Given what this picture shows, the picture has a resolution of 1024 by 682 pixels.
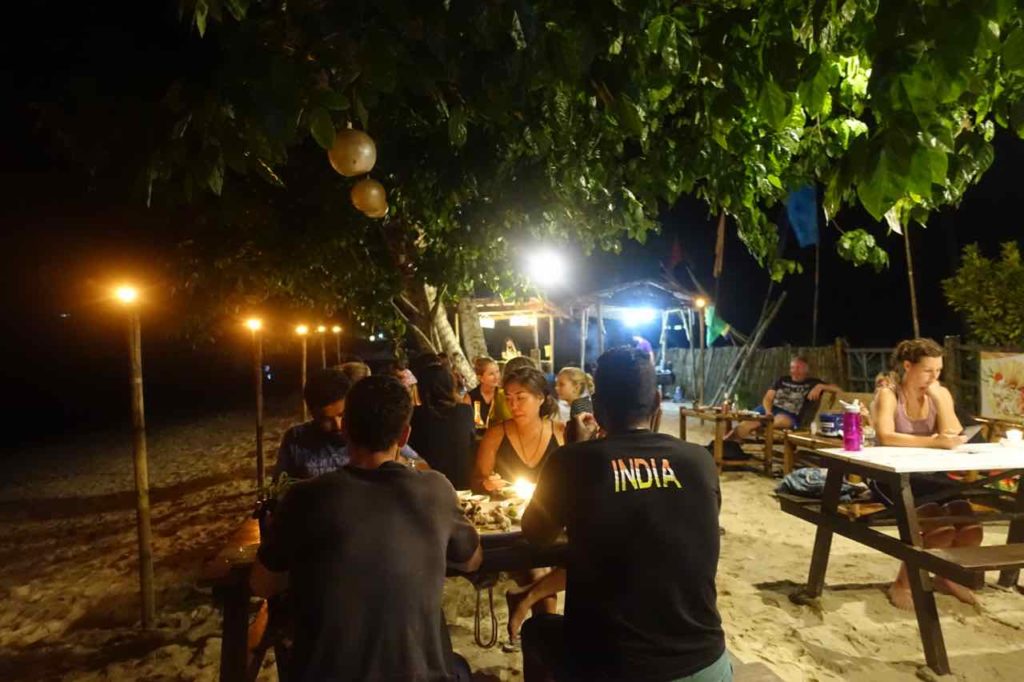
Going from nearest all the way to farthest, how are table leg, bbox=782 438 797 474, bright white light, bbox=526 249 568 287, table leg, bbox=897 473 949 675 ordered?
1. table leg, bbox=897 473 949 675
2. table leg, bbox=782 438 797 474
3. bright white light, bbox=526 249 568 287

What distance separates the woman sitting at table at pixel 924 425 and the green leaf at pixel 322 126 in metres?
4.61

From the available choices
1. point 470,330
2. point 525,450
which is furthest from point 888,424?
point 470,330

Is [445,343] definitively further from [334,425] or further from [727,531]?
[334,425]

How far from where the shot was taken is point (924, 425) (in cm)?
505

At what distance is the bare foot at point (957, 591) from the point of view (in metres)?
4.64

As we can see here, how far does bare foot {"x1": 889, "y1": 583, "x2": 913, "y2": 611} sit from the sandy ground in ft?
0.24

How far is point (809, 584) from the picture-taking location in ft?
16.0

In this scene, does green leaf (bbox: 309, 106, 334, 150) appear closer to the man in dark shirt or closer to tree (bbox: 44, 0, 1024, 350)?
tree (bbox: 44, 0, 1024, 350)

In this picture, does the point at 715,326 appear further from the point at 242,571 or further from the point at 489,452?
the point at 242,571

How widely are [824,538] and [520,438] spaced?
2.48 metres

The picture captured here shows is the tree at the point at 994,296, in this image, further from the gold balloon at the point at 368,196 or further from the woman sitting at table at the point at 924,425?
the gold balloon at the point at 368,196

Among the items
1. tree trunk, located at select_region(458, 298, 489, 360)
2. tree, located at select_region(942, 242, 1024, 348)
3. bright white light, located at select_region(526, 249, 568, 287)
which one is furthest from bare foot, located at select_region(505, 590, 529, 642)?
tree trunk, located at select_region(458, 298, 489, 360)

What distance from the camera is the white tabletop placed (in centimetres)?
389

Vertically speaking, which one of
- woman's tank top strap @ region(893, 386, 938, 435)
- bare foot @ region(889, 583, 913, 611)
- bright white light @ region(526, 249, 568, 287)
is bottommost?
bare foot @ region(889, 583, 913, 611)
